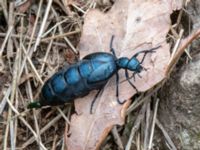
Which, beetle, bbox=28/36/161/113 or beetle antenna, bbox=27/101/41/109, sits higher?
beetle, bbox=28/36/161/113

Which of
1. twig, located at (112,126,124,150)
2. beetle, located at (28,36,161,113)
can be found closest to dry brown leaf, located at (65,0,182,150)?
beetle, located at (28,36,161,113)

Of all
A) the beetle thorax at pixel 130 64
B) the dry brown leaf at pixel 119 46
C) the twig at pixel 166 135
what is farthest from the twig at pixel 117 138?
the beetle thorax at pixel 130 64

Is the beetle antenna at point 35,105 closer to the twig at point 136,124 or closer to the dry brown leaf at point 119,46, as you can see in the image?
the dry brown leaf at point 119,46

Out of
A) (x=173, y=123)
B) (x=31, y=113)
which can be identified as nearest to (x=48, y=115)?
(x=31, y=113)

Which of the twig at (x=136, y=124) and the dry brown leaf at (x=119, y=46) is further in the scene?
the twig at (x=136, y=124)

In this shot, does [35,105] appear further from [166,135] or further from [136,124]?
[166,135]

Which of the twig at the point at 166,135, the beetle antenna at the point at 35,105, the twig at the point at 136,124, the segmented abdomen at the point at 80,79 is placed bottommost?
the twig at the point at 166,135

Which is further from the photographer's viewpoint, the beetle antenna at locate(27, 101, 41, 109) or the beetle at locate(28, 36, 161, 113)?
the beetle antenna at locate(27, 101, 41, 109)

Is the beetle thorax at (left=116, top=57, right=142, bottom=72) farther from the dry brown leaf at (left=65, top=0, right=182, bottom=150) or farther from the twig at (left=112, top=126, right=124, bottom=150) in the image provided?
the twig at (left=112, top=126, right=124, bottom=150)
